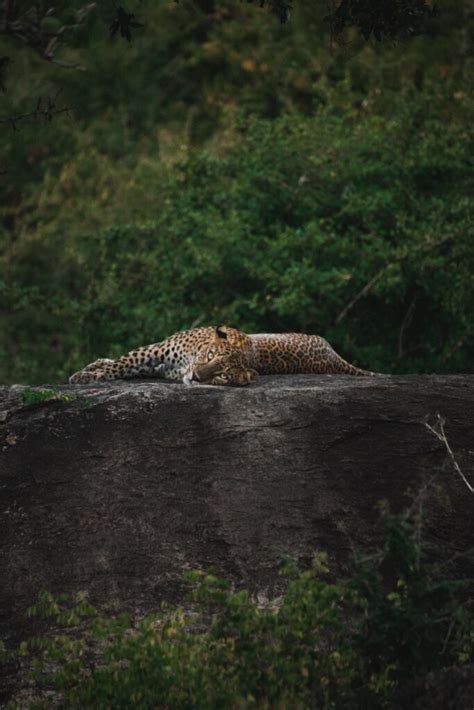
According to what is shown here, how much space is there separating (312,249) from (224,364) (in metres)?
5.49

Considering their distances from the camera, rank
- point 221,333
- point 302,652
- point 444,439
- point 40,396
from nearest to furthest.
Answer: point 302,652
point 444,439
point 40,396
point 221,333

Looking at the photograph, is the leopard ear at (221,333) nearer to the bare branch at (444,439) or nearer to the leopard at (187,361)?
the leopard at (187,361)

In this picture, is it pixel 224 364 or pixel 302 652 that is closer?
→ pixel 302 652

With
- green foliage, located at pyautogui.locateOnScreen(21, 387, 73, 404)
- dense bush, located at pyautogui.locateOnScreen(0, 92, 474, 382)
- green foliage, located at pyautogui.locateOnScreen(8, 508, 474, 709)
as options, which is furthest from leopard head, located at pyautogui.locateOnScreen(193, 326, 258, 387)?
dense bush, located at pyautogui.locateOnScreen(0, 92, 474, 382)

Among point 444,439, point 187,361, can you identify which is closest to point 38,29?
point 444,439

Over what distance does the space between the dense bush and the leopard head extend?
411 centimetres

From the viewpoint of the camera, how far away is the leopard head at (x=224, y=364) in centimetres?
952

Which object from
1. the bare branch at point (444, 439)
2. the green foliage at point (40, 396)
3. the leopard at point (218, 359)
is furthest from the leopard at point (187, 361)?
the bare branch at point (444, 439)

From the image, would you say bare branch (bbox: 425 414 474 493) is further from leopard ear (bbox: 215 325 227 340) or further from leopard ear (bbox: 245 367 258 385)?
leopard ear (bbox: 215 325 227 340)

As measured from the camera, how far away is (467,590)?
26.1 ft

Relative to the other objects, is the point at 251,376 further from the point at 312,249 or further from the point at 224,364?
the point at 312,249

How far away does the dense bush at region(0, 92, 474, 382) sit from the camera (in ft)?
48.0

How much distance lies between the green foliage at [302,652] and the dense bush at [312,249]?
756cm

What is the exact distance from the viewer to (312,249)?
1489 centimetres
